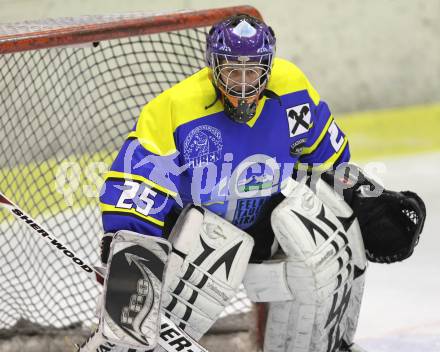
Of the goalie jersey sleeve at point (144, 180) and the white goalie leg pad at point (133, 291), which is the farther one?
the goalie jersey sleeve at point (144, 180)

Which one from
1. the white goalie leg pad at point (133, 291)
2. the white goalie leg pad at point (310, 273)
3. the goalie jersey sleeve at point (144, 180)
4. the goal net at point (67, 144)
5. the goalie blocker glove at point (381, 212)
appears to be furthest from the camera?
the goal net at point (67, 144)

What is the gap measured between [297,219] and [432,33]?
2.61 m

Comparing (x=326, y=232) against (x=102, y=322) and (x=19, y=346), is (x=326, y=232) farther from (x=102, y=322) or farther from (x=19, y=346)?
(x=19, y=346)

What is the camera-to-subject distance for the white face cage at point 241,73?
2.29 m

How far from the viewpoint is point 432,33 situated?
4789mm

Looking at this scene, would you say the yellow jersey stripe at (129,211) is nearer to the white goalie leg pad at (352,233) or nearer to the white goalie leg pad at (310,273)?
the white goalie leg pad at (310,273)

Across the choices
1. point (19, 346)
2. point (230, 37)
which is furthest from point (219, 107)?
point (19, 346)

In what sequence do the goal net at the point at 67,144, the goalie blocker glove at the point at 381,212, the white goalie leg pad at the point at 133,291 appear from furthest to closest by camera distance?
1. the goal net at the point at 67,144
2. the goalie blocker glove at the point at 381,212
3. the white goalie leg pad at the point at 133,291

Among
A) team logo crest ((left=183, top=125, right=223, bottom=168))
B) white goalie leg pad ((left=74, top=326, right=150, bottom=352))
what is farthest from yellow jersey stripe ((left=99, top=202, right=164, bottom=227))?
white goalie leg pad ((left=74, top=326, right=150, bottom=352))

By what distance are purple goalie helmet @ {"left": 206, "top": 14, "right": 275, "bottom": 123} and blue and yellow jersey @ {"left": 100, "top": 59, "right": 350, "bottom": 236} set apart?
0.07 m

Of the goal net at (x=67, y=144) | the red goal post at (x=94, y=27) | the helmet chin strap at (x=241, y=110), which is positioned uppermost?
the red goal post at (x=94, y=27)

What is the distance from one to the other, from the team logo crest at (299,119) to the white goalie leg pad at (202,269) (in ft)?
0.93

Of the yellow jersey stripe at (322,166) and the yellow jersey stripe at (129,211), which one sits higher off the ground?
the yellow jersey stripe at (129,211)

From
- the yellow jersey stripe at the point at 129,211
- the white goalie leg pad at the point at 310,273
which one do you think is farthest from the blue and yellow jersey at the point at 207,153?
the white goalie leg pad at the point at 310,273
